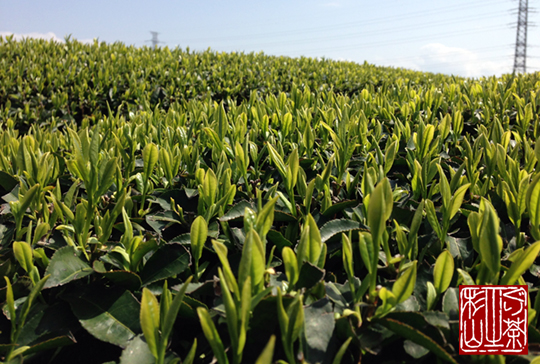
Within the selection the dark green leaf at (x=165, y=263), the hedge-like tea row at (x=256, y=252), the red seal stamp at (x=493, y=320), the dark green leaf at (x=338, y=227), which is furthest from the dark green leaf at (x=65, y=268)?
the red seal stamp at (x=493, y=320)

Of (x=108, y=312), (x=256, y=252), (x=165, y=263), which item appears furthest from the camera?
(x=165, y=263)

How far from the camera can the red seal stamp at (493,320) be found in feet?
3.07

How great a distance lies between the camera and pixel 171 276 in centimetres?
124

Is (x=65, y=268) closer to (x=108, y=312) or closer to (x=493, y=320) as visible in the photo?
(x=108, y=312)

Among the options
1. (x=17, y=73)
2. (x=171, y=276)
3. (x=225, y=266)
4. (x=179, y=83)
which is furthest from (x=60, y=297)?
(x=17, y=73)

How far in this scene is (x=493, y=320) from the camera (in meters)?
1.00

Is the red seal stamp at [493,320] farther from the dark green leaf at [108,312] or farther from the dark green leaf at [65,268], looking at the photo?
the dark green leaf at [65,268]

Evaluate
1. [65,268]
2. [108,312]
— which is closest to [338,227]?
[108,312]

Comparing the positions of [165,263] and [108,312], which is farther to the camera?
[165,263]

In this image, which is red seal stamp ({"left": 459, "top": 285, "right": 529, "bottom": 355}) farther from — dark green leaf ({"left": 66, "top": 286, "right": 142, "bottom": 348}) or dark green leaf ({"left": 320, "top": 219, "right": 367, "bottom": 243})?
dark green leaf ({"left": 66, "top": 286, "right": 142, "bottom": 348})

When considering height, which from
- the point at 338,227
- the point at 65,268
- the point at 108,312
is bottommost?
the point at 108,312

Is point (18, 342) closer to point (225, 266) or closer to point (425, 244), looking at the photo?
point (225, 266)

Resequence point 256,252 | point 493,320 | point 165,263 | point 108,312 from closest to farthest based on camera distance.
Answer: point 256,252 → point 493,320 → point 108,312 → point 165,263

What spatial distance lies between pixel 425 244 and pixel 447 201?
0.18 metres
